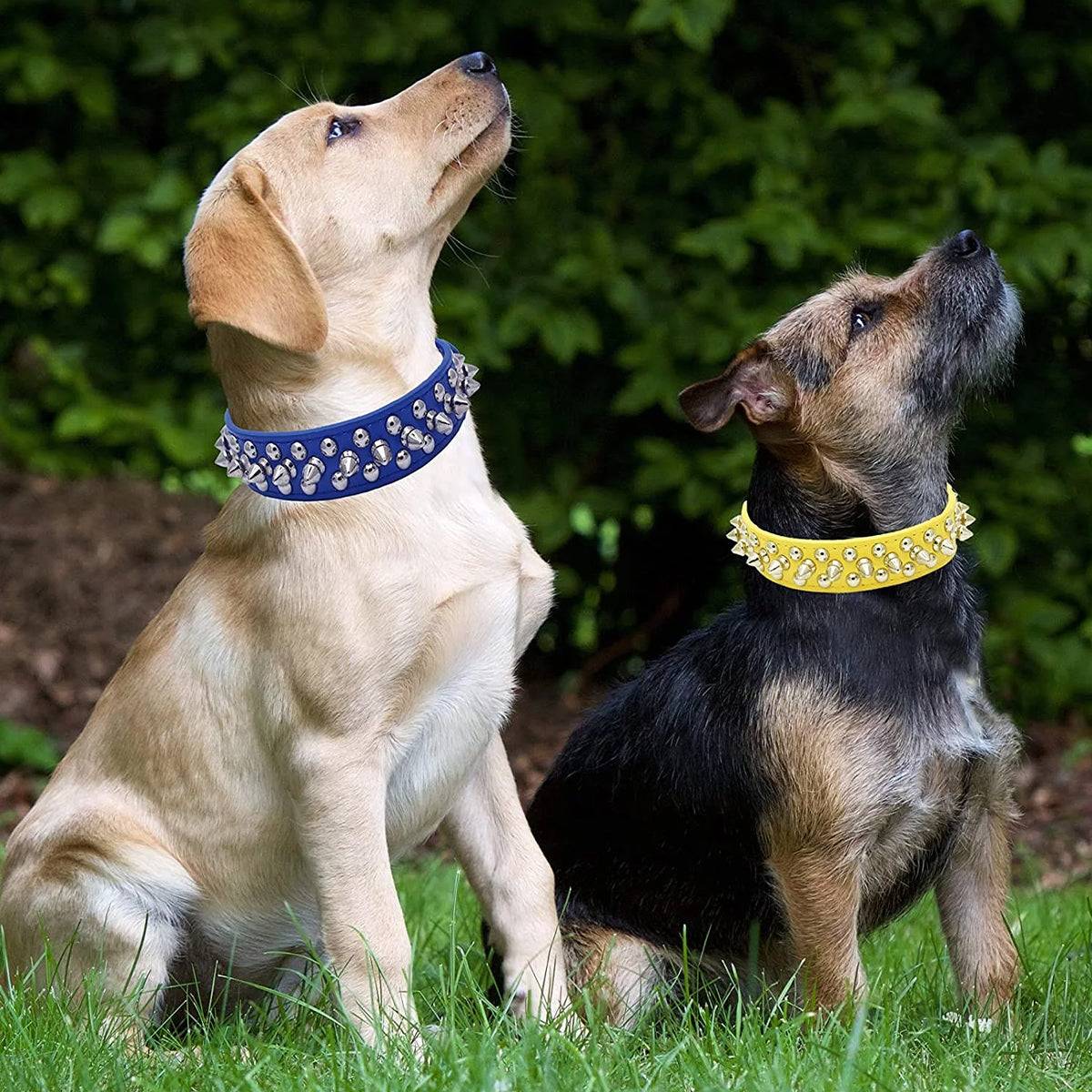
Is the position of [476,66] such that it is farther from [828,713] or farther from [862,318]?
[828,713]

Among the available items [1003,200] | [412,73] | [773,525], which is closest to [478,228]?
[412,73]

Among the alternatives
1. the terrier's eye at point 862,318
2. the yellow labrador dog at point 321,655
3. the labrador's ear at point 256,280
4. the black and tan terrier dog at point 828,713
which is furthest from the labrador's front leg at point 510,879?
the terrier's eye at point 862,318

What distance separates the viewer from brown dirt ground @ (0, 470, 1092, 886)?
23.6 feet

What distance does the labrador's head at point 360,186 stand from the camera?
3.78m

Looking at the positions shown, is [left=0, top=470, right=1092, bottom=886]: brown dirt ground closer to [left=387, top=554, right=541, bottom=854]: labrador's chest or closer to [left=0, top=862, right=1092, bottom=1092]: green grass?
[left=0, top=862, right=1092, bottom=1092]: green grass

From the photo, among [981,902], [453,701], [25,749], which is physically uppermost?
[453,701]

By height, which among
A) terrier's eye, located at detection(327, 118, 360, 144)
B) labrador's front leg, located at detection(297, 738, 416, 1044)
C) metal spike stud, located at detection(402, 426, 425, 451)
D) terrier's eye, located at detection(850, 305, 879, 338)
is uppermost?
terrier's eye, located at detection(327, 118, 360, 144)

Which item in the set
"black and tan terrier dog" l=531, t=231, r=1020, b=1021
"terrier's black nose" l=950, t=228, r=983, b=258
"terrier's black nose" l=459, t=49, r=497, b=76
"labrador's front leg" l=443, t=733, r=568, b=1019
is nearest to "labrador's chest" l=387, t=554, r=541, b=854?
"labrador's front leg" l=443, t=733, r=568, b=1019

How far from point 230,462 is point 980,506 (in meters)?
3.98

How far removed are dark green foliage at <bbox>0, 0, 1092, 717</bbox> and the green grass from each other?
3.04 meters

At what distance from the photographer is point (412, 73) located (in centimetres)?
716

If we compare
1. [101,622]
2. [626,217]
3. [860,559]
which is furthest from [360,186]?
[101,622]

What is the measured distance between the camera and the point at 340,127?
13.4 ft

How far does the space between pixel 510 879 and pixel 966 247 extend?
191cm
